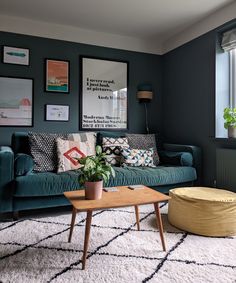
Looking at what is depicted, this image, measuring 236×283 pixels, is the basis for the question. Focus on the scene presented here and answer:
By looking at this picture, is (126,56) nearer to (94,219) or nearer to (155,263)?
(94,219)

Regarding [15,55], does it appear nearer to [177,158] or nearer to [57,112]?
[57,112]

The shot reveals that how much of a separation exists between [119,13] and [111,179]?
212 cm

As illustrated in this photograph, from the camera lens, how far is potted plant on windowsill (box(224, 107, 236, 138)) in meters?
2.96

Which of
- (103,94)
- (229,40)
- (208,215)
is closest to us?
(208,215)

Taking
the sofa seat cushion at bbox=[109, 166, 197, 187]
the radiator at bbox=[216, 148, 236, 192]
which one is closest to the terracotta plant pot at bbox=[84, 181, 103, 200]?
the sofa seat cushion at bbox=[109, 166, 197, 187]

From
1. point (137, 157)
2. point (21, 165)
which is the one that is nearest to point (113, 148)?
point (137, 157)

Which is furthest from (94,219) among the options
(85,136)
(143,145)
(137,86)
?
(137,86)

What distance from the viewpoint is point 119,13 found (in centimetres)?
318

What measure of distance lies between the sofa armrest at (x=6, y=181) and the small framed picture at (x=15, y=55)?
160cm

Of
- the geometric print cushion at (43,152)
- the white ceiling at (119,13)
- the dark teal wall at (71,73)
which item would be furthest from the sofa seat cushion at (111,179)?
the white ceiling at (119,13)

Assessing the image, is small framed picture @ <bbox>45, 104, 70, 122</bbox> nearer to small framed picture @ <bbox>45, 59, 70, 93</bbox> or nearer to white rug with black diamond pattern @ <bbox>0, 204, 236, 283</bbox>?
small framed picture @ <bbox>45, 59, 70, 93</bbox>

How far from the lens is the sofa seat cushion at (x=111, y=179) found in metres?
2.29

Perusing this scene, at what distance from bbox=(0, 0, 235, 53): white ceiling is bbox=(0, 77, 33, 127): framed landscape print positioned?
878mm

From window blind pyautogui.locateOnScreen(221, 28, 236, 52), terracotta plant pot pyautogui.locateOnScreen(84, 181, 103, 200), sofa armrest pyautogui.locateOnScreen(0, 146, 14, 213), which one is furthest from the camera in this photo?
window blind pyautogui.locateOnScreen(221, 28, 236, 52)
